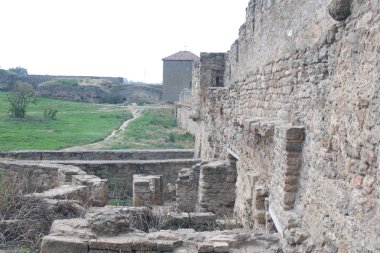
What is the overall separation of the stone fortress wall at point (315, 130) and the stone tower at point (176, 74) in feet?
145

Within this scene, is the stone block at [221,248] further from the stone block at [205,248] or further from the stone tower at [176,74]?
the stone tower at [176,74]

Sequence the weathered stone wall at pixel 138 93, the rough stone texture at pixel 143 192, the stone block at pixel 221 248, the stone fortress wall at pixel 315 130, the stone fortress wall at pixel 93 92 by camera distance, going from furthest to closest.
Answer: the weathered stone wall at pixel 138 93 < the stone fortress wall at pixel 93 92 < the rough stone texture at pixel 143 192 < the stone block at pixel 221 248 < the stone fortress wall at pixel 315 130

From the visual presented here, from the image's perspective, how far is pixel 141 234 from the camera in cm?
581

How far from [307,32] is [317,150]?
2.08 meters

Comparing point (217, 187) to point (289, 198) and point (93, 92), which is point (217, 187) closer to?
point (289, 198)

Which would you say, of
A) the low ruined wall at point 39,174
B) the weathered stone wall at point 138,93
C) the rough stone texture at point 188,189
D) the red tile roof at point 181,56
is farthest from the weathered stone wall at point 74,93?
the rough stone texture at point 188,189

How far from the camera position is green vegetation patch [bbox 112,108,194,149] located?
78.9 ft

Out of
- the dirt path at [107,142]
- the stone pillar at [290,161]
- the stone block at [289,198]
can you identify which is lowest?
the dirt path at [107,142]

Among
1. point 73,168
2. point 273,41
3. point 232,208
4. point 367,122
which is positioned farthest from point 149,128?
point 367,122

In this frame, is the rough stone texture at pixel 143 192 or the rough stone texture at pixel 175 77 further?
the rough stone texture at pixel 175 77

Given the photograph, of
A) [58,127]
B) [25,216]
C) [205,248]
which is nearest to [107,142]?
[58,127]

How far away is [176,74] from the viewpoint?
5356 cm

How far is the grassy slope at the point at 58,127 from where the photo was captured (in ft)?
76.1

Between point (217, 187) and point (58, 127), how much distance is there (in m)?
22.1
